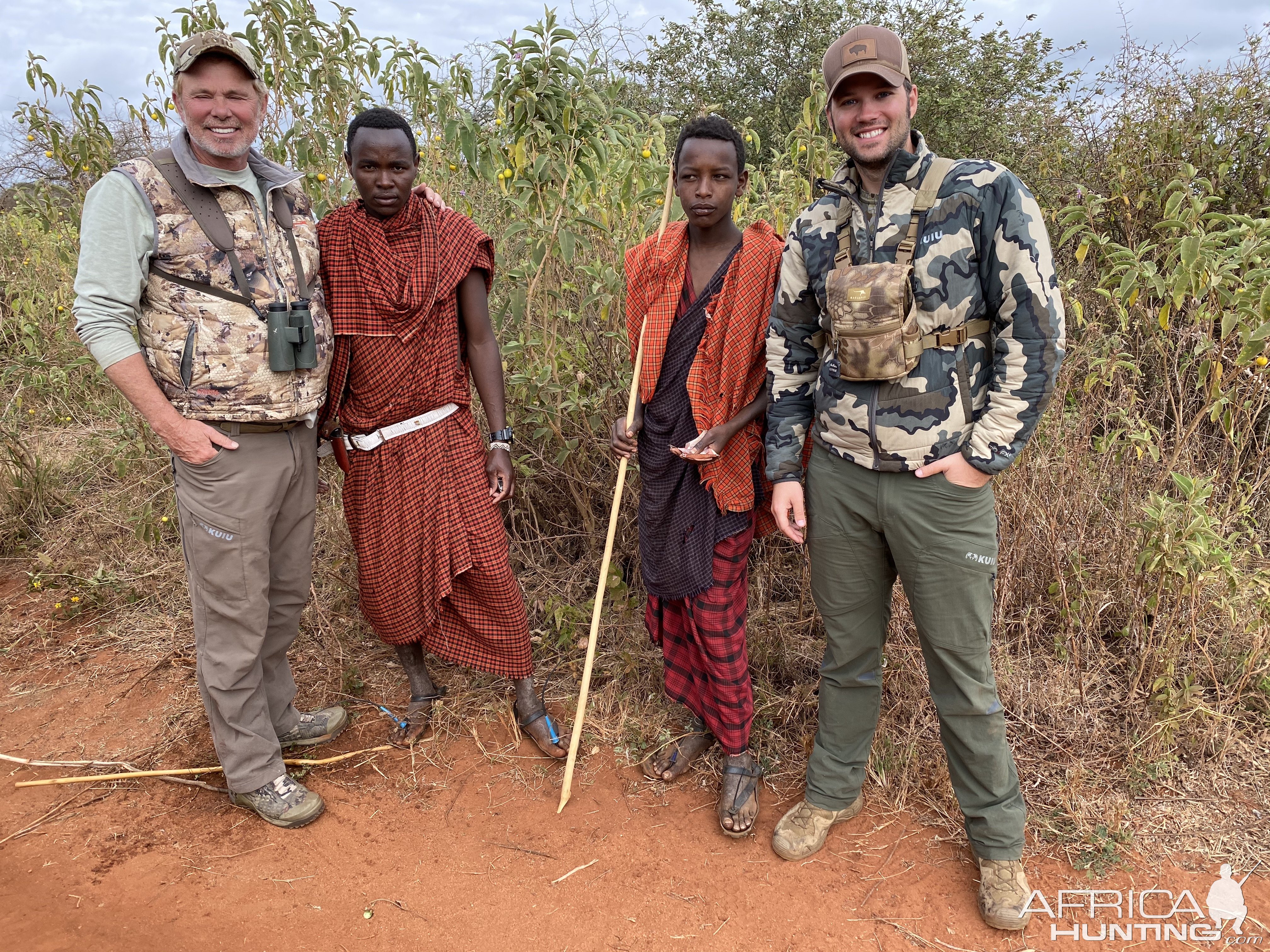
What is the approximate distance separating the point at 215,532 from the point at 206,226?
796 millimetres

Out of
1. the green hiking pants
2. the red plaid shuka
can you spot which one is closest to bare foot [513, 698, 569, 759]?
the red plaid shuka

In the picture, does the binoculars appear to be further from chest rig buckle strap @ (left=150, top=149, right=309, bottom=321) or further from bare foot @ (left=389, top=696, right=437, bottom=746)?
bare foot @ (left=389, top=696, right=437, bottom=746)

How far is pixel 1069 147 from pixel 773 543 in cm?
304

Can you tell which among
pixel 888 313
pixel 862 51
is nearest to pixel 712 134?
pixel 862 51

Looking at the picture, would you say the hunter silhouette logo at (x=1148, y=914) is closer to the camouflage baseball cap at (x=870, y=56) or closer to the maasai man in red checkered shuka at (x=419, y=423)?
the maasai man in red checkered shuka at (x=419, y=423)

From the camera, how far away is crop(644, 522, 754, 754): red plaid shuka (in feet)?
7.67

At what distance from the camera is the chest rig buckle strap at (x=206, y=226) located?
2.07 metres

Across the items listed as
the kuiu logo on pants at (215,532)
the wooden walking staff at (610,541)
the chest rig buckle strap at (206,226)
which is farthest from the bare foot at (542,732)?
the chest rig buckle strap at (206,226)

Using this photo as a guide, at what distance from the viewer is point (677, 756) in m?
2.61

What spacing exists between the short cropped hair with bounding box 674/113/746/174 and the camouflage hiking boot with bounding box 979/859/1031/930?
1.89 m

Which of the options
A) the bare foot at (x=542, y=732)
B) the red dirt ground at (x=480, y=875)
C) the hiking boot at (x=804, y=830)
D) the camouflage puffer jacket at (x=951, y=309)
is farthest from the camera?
the bare foot at (x=542, y=732)

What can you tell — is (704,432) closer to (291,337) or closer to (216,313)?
(291,337)

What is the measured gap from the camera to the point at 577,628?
10.5ft

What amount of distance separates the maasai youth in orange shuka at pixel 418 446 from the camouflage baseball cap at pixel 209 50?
0.45m
